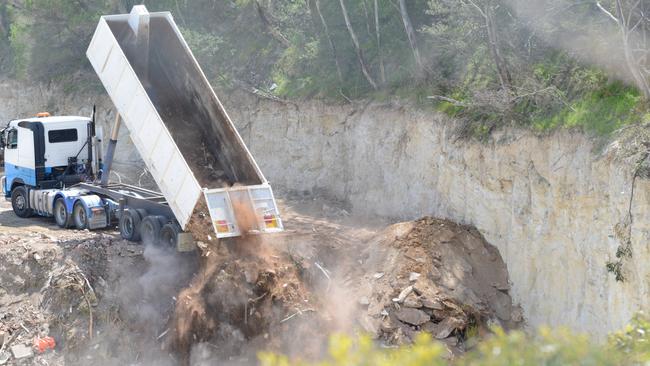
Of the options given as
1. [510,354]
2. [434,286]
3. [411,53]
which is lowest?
[434,286]

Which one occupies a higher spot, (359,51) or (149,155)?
(359,51)

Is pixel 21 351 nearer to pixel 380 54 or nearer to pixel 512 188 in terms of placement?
pixel 512 188

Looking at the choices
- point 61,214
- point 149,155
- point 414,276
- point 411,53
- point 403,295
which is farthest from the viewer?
point 411,53

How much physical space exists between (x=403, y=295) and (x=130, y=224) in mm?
6778

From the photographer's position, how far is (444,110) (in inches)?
858

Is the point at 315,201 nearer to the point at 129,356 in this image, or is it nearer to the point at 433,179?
the point at 433,179

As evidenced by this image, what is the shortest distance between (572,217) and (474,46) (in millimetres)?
6534

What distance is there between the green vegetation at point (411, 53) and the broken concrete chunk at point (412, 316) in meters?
4.58

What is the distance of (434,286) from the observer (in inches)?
716

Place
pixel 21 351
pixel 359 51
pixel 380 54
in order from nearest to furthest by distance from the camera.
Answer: pixel 21 351
pixel 359 51
pixel 380 54

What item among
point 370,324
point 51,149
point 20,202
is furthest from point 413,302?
point 20,202

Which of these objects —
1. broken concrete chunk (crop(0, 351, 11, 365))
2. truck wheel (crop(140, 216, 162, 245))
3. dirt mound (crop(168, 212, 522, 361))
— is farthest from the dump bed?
broken concrete chunk (crop(0, 351, 11, 365))

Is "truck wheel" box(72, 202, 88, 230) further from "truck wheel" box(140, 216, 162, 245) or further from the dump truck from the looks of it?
"truck wheel" box(140, 216, 162, 245)

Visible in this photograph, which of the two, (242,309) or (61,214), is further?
(61,214)
